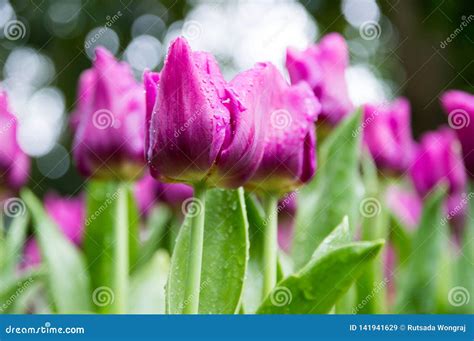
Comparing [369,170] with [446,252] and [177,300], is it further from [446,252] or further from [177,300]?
[177,300]

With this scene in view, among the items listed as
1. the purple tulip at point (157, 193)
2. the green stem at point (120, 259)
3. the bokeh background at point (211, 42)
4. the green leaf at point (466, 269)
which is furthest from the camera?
the bokeh background at point (211, 42)

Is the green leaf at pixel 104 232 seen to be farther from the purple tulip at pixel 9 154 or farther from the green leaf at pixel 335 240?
the green leaf at pixel 335 240

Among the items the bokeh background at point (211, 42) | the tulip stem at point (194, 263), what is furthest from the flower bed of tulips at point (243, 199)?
the bokeh background at point (211, 42)

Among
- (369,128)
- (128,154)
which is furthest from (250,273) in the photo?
(369,128)

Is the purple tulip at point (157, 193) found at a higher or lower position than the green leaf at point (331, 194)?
lower

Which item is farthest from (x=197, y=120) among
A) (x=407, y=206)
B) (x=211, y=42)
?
(x=211, y=42)

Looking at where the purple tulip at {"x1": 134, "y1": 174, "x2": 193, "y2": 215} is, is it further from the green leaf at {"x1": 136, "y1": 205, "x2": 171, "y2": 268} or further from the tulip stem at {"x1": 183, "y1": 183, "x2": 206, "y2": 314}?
the tulip stem at {"x1": 183, "y1": 183, "x2": 206, "y2": 314}

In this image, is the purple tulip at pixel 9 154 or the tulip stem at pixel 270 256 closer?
the tulip stem at pixel 270 256
